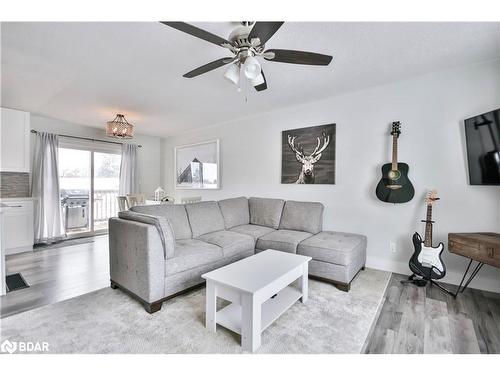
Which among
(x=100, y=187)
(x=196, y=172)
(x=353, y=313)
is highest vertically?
(x=196, y=172)

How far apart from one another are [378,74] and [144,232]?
2.97 metres

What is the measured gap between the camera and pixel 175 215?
9.07ft

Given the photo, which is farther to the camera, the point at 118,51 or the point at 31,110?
the point at 31,110

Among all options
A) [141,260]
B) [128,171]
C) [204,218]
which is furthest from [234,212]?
[128,171]

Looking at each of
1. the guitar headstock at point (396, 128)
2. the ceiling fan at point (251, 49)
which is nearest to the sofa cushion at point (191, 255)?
the ceiling fan at point (251, 49)

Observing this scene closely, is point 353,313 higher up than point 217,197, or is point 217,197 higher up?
point 217,197

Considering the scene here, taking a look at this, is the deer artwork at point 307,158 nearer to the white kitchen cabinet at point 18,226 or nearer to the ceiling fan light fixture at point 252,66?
the ceiling fan light fixture at point 252,66

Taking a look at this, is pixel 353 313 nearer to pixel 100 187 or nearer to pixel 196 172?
pixel 196 172

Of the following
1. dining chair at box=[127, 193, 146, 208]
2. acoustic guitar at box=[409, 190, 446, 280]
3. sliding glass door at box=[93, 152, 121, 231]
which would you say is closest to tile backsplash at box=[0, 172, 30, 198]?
sliding glass door at box=[93, 152, 121, 231]

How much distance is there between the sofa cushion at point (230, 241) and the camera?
262 cm

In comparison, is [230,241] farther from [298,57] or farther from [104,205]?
[104,205]

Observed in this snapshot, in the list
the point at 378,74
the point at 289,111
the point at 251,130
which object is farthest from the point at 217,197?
the point at 378,74

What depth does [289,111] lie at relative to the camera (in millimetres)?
3725

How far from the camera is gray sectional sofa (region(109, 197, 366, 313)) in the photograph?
199 centimetres
